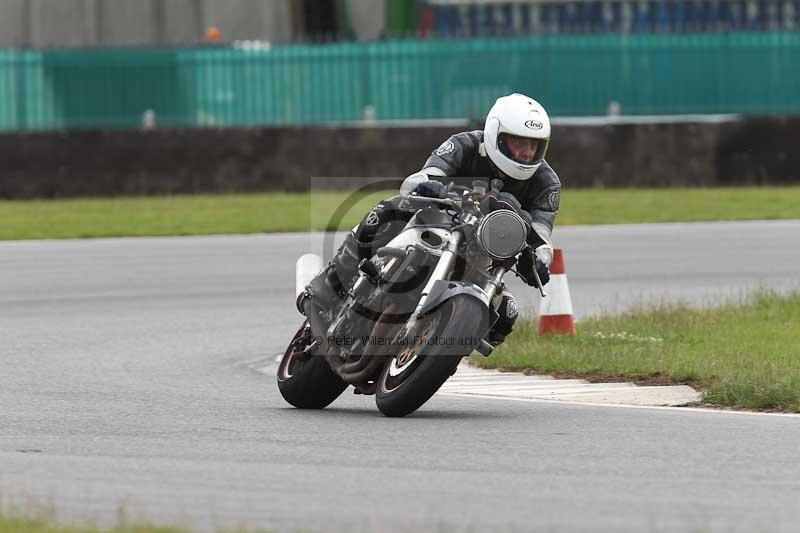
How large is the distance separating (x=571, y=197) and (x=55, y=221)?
709 centimetres

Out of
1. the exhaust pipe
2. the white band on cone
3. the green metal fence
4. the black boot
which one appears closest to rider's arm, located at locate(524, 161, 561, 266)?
the black boot

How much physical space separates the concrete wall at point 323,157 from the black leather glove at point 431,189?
1568 centimetres

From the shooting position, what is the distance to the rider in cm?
909

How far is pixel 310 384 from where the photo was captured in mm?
9484

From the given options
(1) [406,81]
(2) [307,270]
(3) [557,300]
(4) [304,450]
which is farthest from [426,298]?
(1) [406,81]

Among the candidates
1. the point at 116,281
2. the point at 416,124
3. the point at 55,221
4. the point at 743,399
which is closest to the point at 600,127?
the point at 416,124

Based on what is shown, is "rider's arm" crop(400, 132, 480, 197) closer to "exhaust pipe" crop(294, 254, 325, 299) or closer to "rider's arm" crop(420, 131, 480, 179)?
"rider's arm" crop(420, 131, 480, 179)

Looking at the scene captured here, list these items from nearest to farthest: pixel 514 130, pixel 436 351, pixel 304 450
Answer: pixel 304 450, pixel 436 351, pixel 514 130

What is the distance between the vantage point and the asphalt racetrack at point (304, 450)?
20.7ft

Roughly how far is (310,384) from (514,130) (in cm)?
173

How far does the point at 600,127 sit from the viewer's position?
2466cm

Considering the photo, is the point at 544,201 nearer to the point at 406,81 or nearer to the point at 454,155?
the point at 454,155

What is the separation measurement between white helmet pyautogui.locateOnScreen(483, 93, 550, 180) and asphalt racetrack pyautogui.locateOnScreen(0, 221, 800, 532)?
1.27 meters

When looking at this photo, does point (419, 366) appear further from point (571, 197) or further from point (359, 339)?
point (571, 197)
